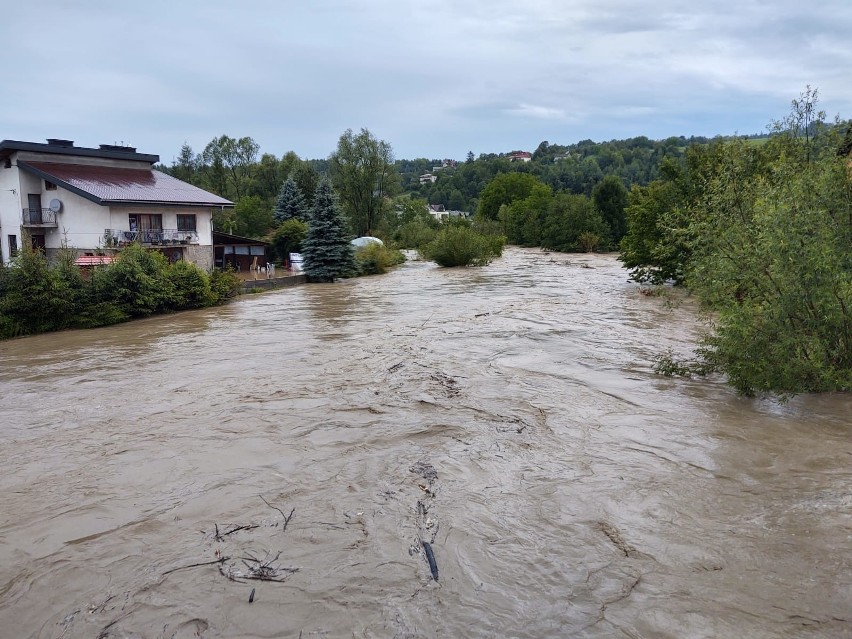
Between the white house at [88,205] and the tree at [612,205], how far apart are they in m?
38.3

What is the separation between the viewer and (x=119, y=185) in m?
32.5

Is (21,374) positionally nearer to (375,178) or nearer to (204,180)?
(375,178)

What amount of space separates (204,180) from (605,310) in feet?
185

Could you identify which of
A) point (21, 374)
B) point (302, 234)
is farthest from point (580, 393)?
point (302, 234)

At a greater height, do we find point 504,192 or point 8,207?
point 504,192

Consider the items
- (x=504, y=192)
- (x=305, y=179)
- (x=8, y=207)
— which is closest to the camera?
(x=8, y=207)

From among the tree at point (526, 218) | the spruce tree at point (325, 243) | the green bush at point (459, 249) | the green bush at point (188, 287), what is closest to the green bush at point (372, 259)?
the spruce tree at point (325, 243)

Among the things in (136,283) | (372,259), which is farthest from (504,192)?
(136,283)

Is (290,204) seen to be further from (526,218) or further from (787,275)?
(787,275)

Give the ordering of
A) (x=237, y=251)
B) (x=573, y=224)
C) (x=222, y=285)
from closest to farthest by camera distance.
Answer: (x=222, y=285) → (x=237, y=251) → (x=573, y=224)

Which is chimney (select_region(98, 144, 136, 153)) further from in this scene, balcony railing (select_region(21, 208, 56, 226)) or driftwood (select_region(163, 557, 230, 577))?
driftwood (select_region(163, 557, 230, 577))

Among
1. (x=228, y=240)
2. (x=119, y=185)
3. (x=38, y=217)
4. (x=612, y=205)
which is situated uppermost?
(x=612, y=205)

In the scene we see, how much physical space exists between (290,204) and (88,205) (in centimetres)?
2376

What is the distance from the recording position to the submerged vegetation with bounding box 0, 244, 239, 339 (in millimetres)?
19453
